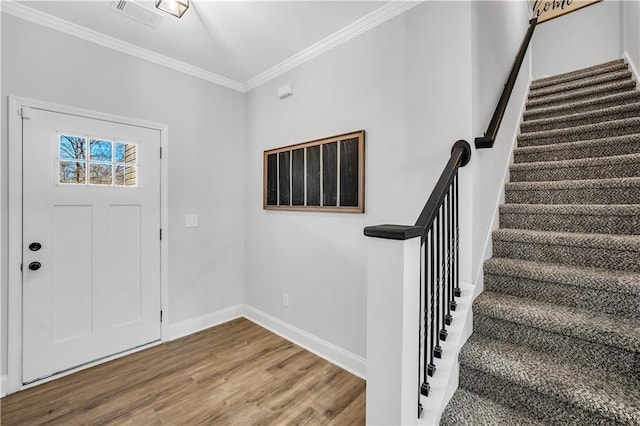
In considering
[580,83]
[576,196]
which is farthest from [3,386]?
[580,83]

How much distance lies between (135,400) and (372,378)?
174 centimetres

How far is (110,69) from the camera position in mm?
2482

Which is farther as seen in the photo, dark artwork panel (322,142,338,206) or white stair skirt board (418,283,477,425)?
dark artwork panel (322,142,338,206)

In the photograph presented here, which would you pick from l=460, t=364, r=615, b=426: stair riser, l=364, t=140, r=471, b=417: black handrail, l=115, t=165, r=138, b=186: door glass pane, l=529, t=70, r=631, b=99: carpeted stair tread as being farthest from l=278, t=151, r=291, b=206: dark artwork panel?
l=529, t=70, r=631, b=99: carpeted stair tread

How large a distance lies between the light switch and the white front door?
0.86 ft

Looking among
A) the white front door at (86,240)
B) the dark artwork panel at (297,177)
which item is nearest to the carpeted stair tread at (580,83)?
the dark artwork panel at (297,177)

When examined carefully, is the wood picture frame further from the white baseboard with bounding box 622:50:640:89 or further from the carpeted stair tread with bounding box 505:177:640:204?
the white baseboard with bounding box 622:50:640:89

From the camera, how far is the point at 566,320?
54.4 inches

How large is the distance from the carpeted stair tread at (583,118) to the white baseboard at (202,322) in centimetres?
360

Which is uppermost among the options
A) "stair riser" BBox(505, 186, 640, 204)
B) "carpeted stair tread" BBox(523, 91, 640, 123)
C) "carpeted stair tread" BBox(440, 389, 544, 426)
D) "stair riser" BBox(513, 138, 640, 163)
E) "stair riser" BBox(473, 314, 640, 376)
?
"carpeted stair tread" BBox(523, 91, 640, 123)

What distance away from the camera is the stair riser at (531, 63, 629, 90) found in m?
3.33

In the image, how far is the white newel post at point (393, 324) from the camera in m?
1.10

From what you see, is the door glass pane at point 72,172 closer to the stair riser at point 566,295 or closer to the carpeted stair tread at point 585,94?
the stair riser at point 566,295

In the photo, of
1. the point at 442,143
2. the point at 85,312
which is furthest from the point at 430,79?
the point at 85,312
